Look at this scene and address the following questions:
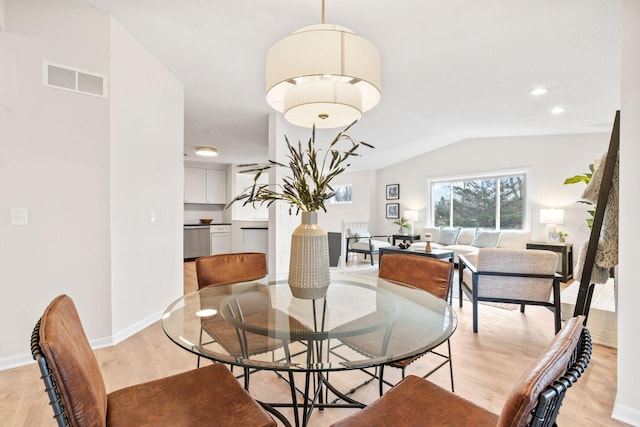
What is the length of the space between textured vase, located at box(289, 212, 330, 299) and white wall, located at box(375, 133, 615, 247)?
15.1ft

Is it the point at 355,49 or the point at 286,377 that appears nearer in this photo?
the point at 355,49

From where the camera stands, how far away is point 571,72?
2881 millimetres

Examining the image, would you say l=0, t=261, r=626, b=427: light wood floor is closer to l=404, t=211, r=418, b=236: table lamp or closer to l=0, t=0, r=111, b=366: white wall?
l=0, t=0, r=111, b=366: white wall

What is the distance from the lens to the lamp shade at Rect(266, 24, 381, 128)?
1364mm

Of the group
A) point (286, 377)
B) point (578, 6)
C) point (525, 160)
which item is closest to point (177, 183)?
point (286, 377)

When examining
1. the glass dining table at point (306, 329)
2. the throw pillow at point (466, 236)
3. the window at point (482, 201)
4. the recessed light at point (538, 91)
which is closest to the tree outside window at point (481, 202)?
the window at point (482, 201)

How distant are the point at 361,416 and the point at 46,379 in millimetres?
Answer: 819

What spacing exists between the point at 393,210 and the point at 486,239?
248cm

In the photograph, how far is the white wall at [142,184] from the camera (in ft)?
8.14

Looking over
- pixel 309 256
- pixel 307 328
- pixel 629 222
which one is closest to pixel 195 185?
pixel 309 256

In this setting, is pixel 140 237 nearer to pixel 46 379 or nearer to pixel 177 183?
pixel 177 183

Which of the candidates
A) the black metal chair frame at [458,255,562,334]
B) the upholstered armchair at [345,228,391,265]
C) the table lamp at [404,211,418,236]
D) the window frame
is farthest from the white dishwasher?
the black metal chair frame at [458,255,562,334]

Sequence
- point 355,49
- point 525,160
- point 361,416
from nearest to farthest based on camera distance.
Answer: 1. point 361,416
2. point 355,49
3. point 525,160

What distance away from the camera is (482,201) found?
6418 mm
